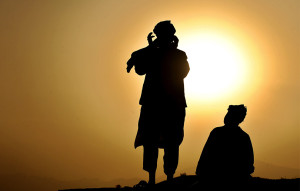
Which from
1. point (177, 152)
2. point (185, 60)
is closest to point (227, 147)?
point (177, 152)

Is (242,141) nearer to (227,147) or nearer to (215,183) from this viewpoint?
(227,147)

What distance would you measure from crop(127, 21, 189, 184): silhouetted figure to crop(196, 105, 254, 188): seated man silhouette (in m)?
1.37

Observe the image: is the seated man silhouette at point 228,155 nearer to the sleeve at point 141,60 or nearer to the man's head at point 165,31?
the sleeve at point 141,60

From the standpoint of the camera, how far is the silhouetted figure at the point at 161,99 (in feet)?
45.7

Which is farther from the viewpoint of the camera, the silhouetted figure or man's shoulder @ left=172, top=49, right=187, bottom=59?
man's shoulder @ left=172, top=49, right=187, bottom=59

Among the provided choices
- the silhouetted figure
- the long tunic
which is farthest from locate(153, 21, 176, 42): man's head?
the long tunic

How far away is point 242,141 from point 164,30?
3.28m

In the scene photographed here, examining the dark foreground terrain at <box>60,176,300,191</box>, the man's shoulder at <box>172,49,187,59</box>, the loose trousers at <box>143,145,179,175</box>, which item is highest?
the man's shoulder at <box>172,49,187,59</box>

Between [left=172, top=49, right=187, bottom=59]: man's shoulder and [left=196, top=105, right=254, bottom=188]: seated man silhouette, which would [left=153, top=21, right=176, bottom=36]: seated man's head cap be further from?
A: [left=196, top=105, right=254, bottom=188]: seated man silhouette

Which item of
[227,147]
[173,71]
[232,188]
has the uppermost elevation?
[173,71]

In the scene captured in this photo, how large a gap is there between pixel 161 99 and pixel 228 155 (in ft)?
7.70

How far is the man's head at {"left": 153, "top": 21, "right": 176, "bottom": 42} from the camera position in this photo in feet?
45.5

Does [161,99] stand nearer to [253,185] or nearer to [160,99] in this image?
[160,99]

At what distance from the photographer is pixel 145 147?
45.9 ft
